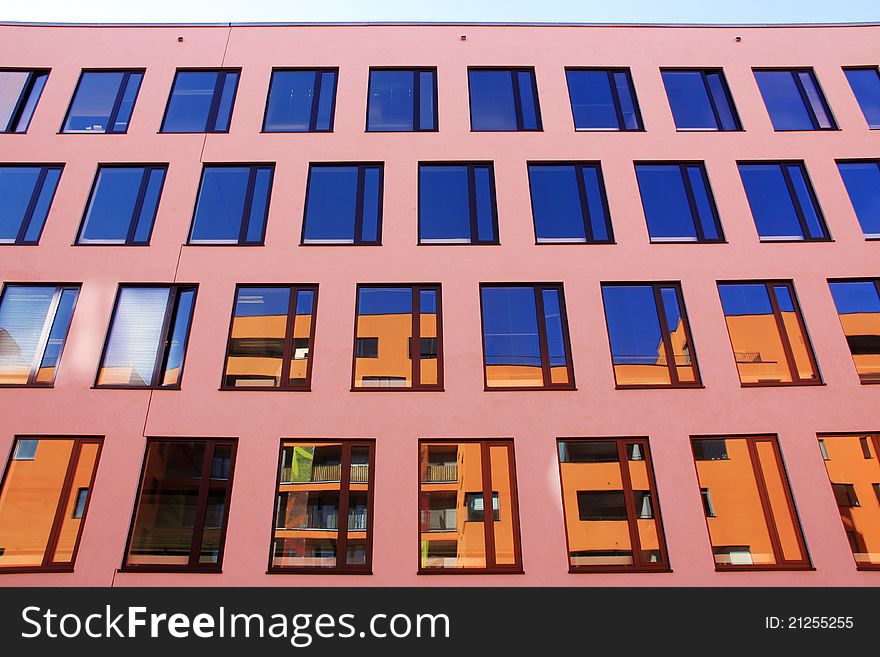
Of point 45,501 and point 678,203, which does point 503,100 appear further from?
point 45,501

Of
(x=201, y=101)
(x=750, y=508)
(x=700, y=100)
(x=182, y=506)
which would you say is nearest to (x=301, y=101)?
(x=201, y=101)

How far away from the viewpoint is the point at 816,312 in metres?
12.9

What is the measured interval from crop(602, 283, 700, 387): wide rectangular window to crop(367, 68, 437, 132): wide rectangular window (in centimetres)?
681

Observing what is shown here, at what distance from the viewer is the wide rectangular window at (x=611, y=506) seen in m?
10.8

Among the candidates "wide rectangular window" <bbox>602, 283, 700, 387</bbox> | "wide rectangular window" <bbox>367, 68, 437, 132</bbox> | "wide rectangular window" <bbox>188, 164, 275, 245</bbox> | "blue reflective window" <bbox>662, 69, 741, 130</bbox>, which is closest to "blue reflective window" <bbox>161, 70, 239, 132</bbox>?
"wide rectangular window" <bbox>188, 164, 275, 245</bbox>

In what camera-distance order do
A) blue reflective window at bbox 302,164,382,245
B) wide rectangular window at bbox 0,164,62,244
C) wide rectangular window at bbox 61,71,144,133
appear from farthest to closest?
wide rectangular window at bbox 61,71,144,133, blue reflective window at bbox 302,164,382,245, wide rectangular window at bbox 0,164,62,244

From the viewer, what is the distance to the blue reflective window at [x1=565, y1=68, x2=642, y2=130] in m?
15.7

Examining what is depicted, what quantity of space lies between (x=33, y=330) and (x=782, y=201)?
17.6 meters

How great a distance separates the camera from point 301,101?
52.5 feet

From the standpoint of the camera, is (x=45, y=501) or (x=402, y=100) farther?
(x=402, y=100)

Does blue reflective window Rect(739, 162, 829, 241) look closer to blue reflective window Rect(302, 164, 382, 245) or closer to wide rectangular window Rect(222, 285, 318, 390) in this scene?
blue reflective window Rect(302, 164, 382, 245)

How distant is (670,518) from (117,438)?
1074cm
